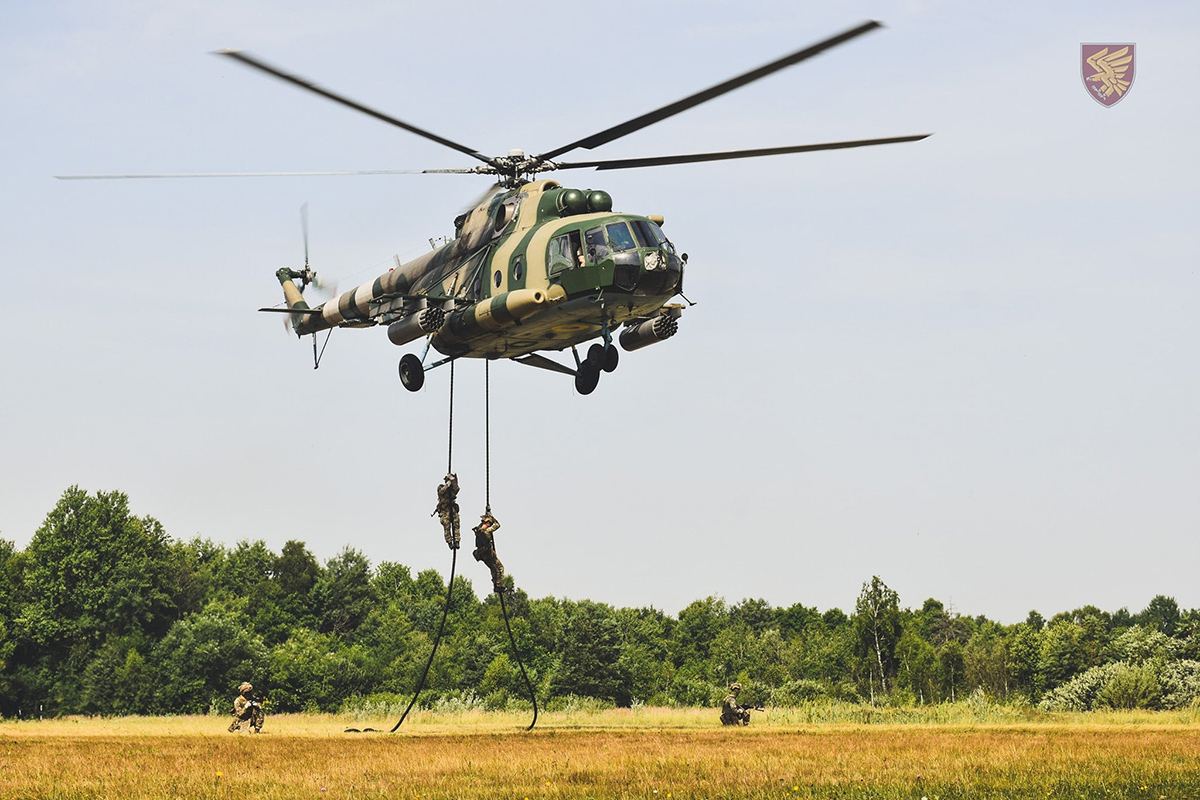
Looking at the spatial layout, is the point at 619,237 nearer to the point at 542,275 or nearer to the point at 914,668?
the point at 542,275

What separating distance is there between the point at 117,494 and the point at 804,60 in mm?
73121

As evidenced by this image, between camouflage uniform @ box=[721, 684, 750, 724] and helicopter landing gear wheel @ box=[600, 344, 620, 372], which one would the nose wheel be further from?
camouflage uniform @ box=[721, 684, 750, 724]

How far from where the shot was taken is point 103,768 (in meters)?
21.6

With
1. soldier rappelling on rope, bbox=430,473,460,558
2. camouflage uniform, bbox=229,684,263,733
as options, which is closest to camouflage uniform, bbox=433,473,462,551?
soldier rappelling on rope, bbox=430,473,460,558

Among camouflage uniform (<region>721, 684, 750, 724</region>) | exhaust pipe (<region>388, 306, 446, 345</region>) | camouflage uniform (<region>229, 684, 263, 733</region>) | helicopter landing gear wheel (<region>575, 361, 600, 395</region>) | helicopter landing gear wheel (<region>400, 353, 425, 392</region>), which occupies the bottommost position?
camouflage uniform (<region>721, 684, 750, 724</region>)

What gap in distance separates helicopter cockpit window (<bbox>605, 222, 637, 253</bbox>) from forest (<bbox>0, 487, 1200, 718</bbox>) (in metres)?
24.7

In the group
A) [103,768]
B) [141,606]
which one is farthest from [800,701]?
[141,606]

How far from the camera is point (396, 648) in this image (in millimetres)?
76188

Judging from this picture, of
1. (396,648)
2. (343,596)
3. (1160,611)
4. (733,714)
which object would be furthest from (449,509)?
(1160,611)

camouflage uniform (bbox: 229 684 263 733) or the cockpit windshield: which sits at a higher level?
the cockpit windshield

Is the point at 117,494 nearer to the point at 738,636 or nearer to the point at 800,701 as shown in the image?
the point at 738,636

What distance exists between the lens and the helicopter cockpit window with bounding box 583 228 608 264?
24.0 m

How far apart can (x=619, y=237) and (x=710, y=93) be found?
4.12m

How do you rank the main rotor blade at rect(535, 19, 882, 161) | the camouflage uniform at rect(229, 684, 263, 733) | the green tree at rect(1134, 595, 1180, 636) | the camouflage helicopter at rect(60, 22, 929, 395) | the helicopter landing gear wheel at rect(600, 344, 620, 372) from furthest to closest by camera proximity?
the green tree at rect(1134, 595, 1180, 636), the camouflage uniform at rect(229, 684, 263, 733), the helicopter landing gear wheel at rect(600, 344, 620, 372), the camouflage helicopter at rect(60, 22, 929, 395), the main rotor blade at rect(535, 19, 882, 161)
